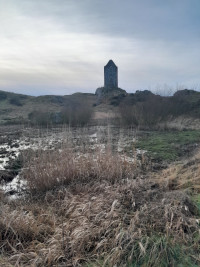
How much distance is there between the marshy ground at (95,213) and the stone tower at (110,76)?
3459 cm

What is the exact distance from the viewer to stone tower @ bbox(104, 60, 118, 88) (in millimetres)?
39938

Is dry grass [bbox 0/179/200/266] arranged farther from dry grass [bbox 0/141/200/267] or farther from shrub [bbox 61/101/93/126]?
shrub [bbox 61/101/93/126]

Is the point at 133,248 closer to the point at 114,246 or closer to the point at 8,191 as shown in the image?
the point at 114,246

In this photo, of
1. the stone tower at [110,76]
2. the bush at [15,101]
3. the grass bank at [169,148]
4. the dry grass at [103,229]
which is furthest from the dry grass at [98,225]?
the bush at [15,101]

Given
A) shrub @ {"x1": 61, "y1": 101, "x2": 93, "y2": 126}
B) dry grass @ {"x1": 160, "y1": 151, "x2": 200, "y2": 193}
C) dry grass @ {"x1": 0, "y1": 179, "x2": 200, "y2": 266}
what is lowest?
dry grass @ {"x1": 0, "y1": 179, "x2": 200, "y2": 266}

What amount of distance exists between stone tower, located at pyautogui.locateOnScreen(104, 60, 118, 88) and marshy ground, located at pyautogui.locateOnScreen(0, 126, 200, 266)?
34.6m

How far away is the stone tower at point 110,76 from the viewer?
39.9m

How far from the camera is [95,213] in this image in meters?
3.84

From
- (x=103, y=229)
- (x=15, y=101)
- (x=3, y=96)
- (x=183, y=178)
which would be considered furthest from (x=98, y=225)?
(x=3, y=96)

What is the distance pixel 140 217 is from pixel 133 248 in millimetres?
733

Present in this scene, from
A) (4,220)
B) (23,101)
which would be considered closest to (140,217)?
(4,220)

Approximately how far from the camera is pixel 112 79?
4053cm

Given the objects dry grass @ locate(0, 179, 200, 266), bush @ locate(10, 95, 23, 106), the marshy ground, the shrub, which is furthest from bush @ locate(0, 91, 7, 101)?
dry grass @ locate(0, 179, 200, 266)

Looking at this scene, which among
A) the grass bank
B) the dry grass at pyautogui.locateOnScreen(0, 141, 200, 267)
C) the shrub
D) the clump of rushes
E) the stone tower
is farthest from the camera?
the stone tower
